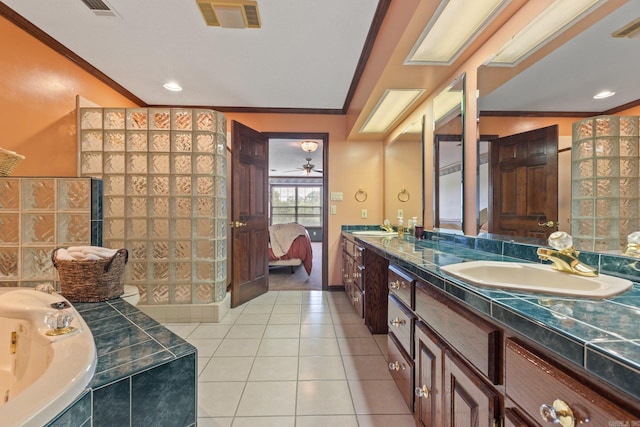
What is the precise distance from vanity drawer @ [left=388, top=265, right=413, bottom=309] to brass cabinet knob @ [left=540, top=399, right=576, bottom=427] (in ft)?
2.24

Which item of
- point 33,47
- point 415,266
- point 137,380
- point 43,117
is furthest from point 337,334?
point 33,47

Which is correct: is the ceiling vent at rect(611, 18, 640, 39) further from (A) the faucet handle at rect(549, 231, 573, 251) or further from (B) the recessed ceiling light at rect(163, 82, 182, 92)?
(B) the recessed ceiling light at rect(163, 82, 182, 92)

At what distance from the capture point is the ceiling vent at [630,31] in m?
0.83

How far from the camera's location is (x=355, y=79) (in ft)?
8.57

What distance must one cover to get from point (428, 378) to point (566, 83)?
4.19 feet

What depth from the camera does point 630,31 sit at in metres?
0.85

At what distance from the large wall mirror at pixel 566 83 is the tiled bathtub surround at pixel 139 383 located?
1.48 meters

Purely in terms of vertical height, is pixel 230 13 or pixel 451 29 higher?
pixel 230 13

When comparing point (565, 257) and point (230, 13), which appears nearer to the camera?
point (565, 257)

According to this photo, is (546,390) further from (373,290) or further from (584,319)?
(373,290)

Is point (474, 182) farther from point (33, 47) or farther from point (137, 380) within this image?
point (33, 47)

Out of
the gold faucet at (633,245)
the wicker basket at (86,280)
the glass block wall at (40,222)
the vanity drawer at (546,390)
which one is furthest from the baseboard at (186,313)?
the gold faucet at (633,245)

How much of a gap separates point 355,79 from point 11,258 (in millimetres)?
2887

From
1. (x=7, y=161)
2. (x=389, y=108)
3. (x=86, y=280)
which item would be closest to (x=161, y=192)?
(x=7, y=161)
